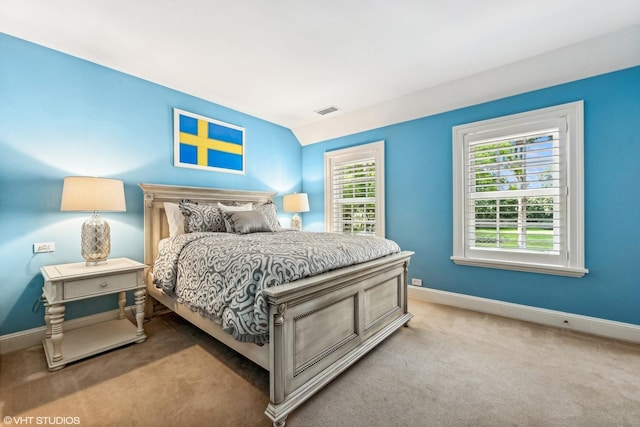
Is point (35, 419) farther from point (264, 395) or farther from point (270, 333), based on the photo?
point (270, 333)

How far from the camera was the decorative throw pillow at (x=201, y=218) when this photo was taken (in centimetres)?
285

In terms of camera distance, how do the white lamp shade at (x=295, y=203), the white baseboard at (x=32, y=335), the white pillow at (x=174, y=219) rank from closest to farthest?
1. the white baseboard at (x=32, y=335)
2. the white pillow at (x=174, y=219)
3. the white lamp shade at (x=295, y=203)

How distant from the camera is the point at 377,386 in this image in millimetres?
1751

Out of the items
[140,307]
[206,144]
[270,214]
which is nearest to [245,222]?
[270,214]

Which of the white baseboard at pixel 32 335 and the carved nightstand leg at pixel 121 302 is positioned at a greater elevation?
the carved nightstand leg at pixel 121 302

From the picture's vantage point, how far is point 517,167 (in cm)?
285

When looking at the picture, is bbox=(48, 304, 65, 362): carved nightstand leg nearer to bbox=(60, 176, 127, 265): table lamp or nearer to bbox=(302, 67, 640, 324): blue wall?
bbox=(60, 176, 127, 265): table lamp

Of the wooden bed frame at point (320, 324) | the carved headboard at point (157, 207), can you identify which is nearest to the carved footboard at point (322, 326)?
the wooden bed frame at point (320, 324)

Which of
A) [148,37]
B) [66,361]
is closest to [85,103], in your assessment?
[148,37]

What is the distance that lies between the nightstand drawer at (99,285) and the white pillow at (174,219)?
0.62 meters

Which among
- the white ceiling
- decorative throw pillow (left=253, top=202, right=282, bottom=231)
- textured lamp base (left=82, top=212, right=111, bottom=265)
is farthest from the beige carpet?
the white ceiling

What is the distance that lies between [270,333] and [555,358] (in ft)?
7.17

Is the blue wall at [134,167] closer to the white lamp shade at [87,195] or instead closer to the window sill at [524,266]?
the window sill at [524,266]

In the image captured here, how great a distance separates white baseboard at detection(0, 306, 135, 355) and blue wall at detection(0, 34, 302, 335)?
5 centimetres
